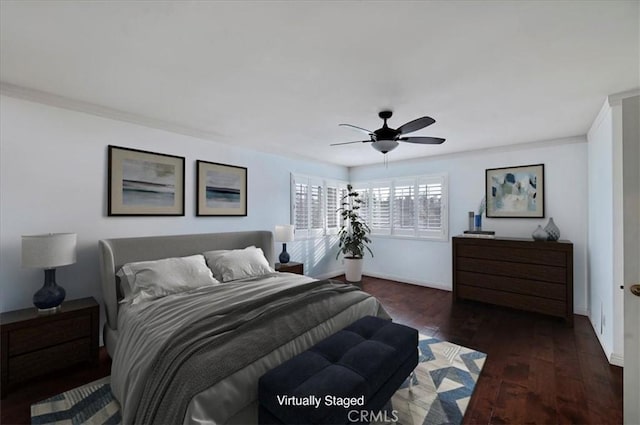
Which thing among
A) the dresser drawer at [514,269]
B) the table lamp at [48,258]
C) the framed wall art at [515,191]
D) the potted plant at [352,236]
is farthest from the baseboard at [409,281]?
the table lamp at [48,258]

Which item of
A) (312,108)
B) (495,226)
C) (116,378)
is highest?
(312,108)

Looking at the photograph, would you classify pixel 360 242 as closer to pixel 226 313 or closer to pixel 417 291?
pixel 417 291

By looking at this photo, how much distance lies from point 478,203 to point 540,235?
1.04 meters

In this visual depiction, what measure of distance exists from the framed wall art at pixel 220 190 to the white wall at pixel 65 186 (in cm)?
12

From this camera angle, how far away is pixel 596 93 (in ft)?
8.18

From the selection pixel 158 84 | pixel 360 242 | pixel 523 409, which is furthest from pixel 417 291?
pixel 158 84

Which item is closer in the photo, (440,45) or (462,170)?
(440,45)

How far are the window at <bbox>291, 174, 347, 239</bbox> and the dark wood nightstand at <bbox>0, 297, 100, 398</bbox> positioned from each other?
311 centimetres

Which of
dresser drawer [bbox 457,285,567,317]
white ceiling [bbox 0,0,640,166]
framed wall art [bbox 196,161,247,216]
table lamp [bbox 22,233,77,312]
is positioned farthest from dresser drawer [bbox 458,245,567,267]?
table lamp [bbox 22,233,77,312]

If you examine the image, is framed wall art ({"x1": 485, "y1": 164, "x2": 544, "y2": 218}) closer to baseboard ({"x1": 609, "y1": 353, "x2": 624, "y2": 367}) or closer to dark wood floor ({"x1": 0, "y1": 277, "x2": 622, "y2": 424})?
dark wood floor ({"x1": 0, "y1": 277, "x2": 622, "y2": 424})

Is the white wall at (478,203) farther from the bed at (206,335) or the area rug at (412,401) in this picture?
the bed at (206,335)

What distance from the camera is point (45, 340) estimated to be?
2254 mm

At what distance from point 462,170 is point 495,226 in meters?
1.07

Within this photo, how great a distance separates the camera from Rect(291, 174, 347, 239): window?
5.07m
